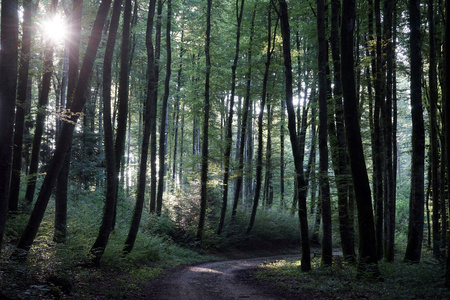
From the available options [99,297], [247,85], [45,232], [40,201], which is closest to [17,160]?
[45,232]

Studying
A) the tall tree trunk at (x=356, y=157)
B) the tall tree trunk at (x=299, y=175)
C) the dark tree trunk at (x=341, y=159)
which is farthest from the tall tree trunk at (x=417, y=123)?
the tall tree trunk at (x=299, y=175)

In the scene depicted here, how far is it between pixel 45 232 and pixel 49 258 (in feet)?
9.24

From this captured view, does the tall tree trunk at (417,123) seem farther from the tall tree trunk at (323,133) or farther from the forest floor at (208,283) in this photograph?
the tall tree trunk at (323,133)

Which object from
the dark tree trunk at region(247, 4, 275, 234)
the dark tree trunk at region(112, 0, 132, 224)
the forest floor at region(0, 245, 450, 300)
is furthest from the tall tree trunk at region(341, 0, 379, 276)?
the dark tree trunk at region(247, 4, 275, 234)

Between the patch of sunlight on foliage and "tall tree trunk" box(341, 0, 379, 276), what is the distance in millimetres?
705

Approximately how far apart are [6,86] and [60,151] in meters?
2.28

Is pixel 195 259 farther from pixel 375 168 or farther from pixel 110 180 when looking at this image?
pixel 375 168

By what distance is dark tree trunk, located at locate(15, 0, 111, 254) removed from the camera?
23.8 feet

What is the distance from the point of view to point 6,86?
5.75 meters

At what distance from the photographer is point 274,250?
65.9 ft

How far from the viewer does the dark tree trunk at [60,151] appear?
23.8 feet

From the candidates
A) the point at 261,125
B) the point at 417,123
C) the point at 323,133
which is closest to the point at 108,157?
the point at 323,133

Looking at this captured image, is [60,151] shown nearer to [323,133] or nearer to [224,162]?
[323,133]

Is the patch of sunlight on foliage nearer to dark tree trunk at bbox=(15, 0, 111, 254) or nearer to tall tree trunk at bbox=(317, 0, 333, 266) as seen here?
tall tree trunk at bbox=(317, 0, 333, 266)
